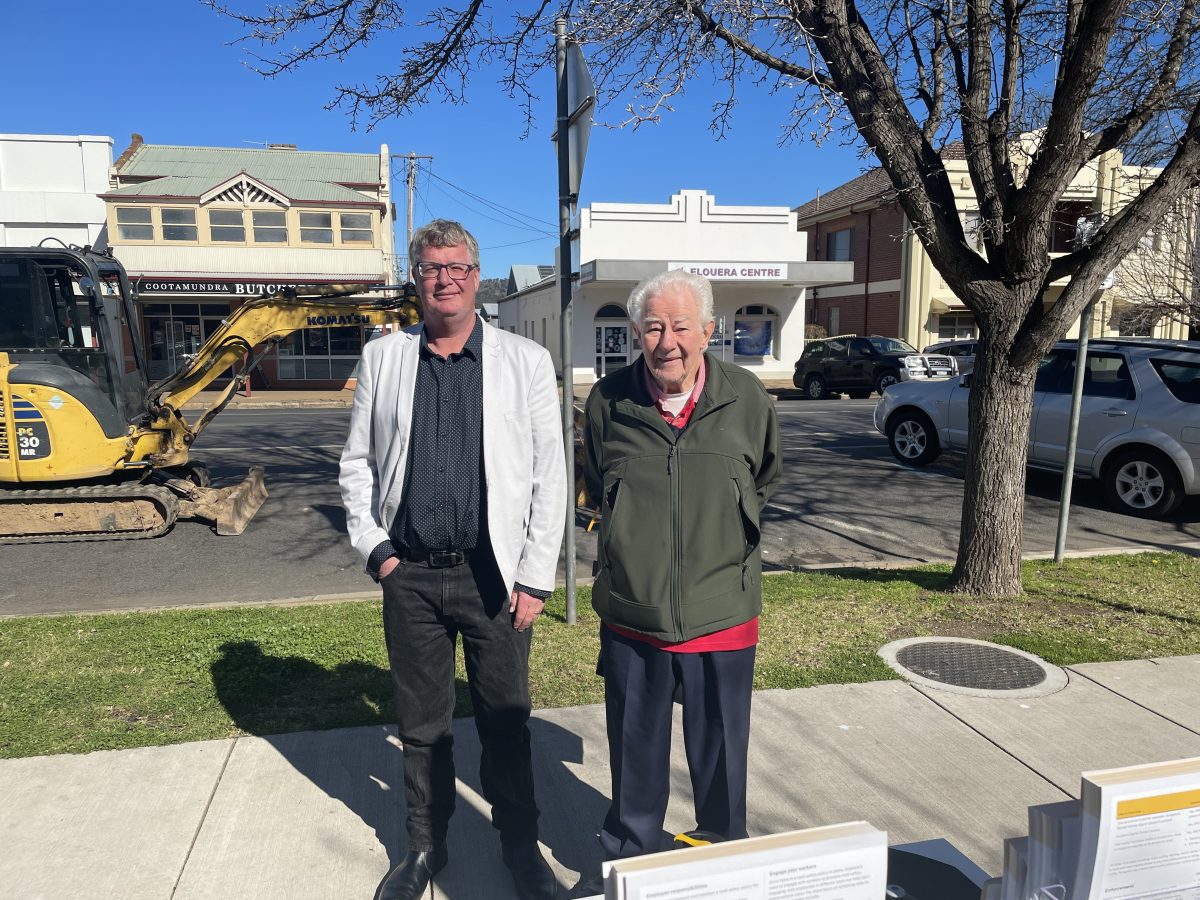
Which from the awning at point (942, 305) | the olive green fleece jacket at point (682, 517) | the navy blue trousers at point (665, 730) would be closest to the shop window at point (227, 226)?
the awning at point (942, 305)

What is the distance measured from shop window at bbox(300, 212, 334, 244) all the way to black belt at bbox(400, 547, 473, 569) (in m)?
27.8

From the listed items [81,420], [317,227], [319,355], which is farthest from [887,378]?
[81,420]

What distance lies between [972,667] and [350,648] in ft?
11.2

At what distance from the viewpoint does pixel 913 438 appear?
11969 mm

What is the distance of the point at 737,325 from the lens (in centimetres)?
3022

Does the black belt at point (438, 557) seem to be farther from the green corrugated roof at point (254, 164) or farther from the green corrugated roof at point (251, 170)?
the green corrugated roof at point (254, 164)

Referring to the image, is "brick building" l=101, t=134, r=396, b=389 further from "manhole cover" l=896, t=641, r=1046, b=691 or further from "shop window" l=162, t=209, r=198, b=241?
"manhole cover" l=896, t=641, r=1046, b=691

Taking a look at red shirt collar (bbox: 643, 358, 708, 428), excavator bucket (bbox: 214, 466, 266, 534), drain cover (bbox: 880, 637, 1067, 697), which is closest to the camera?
red shirt collar (bbox: 643, 358, 708, 428)

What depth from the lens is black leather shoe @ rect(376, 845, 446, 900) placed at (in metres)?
2.80

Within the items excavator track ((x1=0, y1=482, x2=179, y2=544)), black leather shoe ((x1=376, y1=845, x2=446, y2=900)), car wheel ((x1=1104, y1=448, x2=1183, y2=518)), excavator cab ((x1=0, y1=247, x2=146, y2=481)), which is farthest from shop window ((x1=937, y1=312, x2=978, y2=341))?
black leather shoe ((x1=376, y1=845, x2=446, y2=900))

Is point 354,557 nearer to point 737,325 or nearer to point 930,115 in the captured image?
point 930,115

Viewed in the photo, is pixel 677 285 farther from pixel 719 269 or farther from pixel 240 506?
pixel 719 269

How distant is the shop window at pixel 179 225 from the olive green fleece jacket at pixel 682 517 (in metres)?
28.7

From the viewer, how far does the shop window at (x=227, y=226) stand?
27.7m
